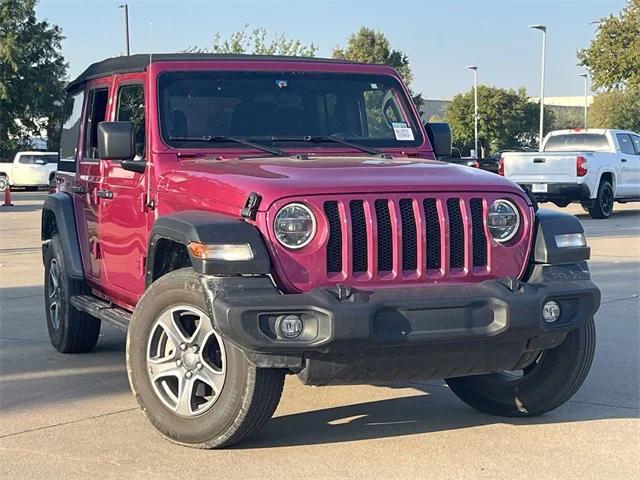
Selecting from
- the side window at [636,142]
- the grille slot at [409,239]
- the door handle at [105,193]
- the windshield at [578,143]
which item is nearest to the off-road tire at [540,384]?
the grille slot at [409,239]

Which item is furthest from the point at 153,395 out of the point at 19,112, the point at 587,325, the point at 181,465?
the point at 19,112

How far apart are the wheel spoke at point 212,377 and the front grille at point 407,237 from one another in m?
0.70

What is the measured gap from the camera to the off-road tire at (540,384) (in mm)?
5102

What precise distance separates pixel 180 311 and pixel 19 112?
51.8m

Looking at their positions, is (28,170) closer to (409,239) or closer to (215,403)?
(215,403)

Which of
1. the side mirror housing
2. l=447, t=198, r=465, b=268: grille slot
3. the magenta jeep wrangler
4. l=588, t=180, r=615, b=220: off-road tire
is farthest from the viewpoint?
l=588, t=180, r=615, b=220: off-road tire

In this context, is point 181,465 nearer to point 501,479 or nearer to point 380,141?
point 501,479

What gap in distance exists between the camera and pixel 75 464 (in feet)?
15.3

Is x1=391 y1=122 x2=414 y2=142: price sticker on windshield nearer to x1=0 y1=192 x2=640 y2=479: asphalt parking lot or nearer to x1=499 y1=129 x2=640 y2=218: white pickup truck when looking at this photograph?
x1=0 y1=192 x2=640 y2=479: asphalt parking lot

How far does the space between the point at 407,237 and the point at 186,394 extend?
128 cm

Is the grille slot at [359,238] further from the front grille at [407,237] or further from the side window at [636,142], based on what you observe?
the side window at [636,142]

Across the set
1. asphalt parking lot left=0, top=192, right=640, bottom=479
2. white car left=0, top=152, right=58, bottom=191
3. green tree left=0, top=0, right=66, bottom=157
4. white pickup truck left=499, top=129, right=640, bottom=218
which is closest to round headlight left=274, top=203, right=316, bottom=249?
asphalt parking lot left=0, top=192, right=640, bottom=479

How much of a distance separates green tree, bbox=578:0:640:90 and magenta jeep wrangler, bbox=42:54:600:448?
29107mm

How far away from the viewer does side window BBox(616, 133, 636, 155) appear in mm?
21953
